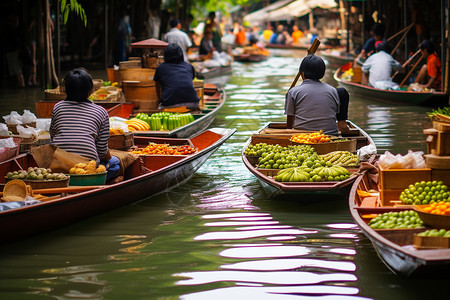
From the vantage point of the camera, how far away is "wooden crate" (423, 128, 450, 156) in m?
5.61

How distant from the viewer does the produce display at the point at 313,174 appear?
6.81 meters

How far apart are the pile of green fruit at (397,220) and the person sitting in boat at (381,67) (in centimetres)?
964

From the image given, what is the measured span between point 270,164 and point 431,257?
3108 mm

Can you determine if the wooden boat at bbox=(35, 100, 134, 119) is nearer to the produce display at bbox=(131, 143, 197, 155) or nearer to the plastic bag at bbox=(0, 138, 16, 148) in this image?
the produce display at bbox=(131, 143, 197, 155)

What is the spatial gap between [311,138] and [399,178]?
200 centimetres

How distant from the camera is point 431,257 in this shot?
4.36m

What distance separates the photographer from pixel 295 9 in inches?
1432

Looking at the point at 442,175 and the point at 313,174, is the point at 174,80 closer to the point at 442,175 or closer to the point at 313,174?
the point at 313,174

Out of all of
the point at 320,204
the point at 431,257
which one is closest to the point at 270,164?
the point at 320,204

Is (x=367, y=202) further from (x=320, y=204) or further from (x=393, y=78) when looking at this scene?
(x=393, y=78)

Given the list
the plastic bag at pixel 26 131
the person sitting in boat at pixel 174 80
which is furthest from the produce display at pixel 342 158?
the person sitting in boat at pixel 174 80

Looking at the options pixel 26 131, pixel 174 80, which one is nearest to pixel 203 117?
pixel 174 80

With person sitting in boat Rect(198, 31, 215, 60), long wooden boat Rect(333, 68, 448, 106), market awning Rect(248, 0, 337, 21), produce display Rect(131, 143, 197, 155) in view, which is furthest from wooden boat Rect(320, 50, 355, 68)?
produce display Rect(131, 143, 197, 155)

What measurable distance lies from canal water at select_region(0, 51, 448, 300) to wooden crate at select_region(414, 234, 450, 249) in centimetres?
35
